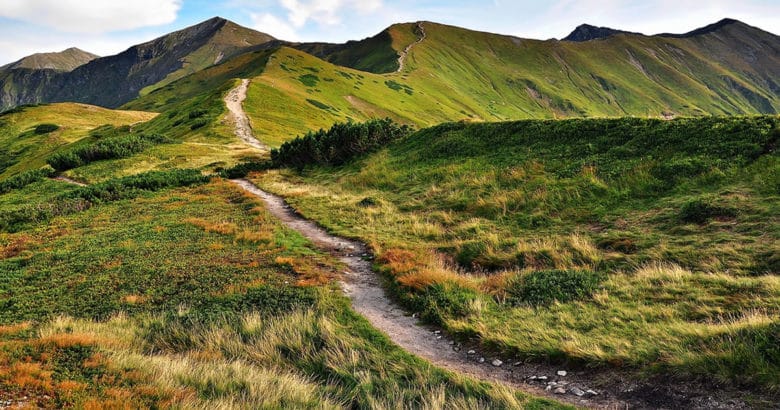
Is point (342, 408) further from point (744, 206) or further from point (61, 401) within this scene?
point (744, 206)

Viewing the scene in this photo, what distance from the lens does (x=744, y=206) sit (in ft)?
42.4

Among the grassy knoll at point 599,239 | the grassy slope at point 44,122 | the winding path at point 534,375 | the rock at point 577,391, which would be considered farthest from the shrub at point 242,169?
the grassy slope at point 44,122

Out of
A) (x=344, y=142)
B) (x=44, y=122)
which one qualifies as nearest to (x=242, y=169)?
(x=344, y=142)

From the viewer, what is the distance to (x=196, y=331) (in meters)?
9.28

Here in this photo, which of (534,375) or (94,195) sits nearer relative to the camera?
(534,375)

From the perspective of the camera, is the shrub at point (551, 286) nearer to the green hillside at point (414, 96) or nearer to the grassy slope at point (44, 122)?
the green hillside at point (414, 96)

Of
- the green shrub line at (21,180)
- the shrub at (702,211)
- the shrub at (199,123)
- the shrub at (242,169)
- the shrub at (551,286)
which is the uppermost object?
the shrub at (199,123)

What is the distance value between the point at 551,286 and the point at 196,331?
8.60 meters

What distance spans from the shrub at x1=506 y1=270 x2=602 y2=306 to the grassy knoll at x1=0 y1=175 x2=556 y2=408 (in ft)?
12.2

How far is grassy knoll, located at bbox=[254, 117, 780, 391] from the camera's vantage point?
7.62 m

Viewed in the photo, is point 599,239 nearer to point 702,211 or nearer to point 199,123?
point 702,211

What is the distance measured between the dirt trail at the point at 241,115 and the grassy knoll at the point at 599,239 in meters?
37.2

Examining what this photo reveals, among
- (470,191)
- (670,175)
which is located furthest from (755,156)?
(470,191)

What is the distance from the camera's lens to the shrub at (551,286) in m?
9.96
